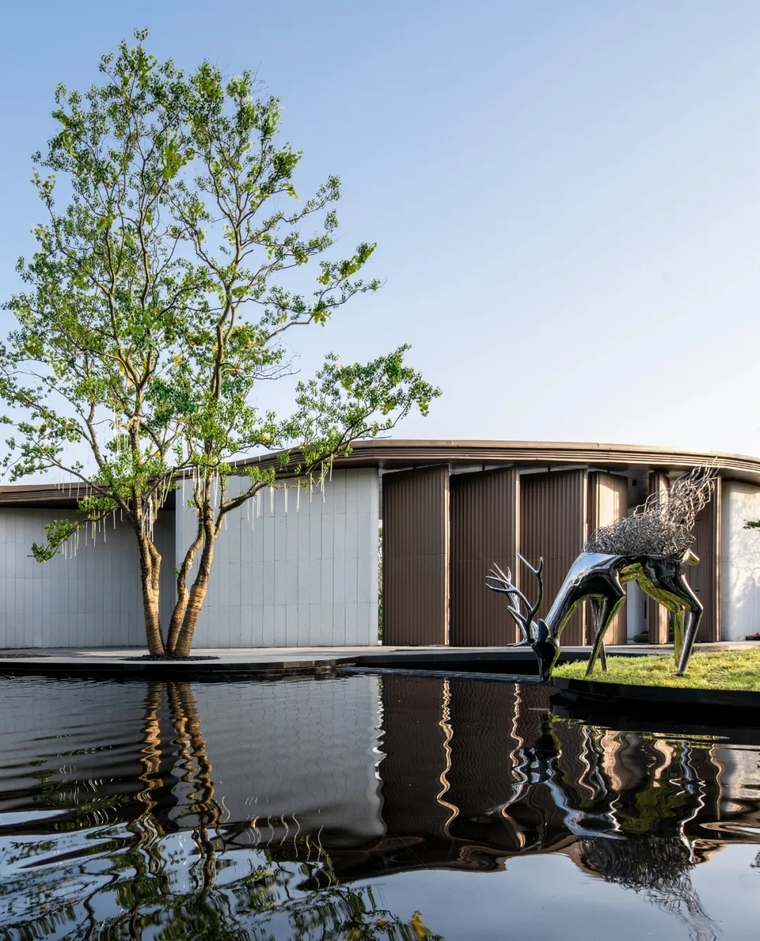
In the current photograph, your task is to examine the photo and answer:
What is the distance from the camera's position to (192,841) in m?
4.05

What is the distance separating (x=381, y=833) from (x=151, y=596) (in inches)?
527

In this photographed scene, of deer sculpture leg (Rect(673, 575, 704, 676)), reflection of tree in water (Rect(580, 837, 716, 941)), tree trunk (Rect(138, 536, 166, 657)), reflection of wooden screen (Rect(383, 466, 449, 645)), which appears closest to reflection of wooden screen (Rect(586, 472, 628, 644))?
reflection of wooden screen (Rect(383, 466, 449, 645))

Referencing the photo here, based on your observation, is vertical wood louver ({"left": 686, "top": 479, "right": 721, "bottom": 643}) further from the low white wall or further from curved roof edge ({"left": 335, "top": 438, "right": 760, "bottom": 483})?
Answer: curved roof edge ({"left": 335, "top": 438, "right": 760, "bottom": 483})

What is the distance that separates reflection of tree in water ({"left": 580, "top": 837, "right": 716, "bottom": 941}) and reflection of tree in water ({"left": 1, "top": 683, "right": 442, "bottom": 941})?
865 millimetres

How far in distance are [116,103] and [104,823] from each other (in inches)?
549

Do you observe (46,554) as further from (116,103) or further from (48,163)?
(116,103)

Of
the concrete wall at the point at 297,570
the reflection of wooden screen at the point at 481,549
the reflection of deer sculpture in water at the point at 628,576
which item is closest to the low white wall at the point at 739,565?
the reflection of wooden screen at the point at 481,549

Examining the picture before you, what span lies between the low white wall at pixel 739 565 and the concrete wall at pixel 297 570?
26.9 feet

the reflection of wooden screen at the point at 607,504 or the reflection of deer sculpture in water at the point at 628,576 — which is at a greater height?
the reflection of wooden screen at the point at 607,504

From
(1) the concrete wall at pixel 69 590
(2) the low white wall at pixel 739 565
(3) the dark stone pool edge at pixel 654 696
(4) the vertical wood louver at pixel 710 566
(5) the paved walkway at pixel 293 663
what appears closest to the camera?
(3) the dark stone pool edge at pixel 654 696

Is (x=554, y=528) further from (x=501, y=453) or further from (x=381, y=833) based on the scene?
(x=381, y=833)

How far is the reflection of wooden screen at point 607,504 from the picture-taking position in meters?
19.5

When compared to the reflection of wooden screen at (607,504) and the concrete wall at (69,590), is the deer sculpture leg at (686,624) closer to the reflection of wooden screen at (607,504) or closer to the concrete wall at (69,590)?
the reflection of wooden screen at (607,504)

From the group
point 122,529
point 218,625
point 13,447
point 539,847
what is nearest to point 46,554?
point 13,447
